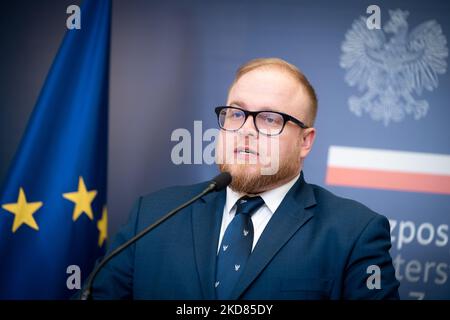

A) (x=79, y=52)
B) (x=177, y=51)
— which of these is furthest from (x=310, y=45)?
(x=79, y=52)

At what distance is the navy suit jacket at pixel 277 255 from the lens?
4.75 ft

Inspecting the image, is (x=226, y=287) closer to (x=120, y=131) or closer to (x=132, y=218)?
(x=132, y=218)

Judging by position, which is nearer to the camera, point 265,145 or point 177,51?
point 265,145

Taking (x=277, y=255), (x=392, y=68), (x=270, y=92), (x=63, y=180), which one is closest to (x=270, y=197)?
(x=277, y=255)

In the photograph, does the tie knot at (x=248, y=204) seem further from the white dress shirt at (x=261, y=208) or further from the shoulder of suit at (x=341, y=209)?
the shoulder of suit at (x=341, y=209)

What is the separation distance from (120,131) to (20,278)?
0.82 m

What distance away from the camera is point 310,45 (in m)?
2.30

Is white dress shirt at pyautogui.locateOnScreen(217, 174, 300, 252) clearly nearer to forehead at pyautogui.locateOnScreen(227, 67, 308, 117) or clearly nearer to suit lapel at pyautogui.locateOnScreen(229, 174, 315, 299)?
suit lapel at pyautogui.locateOnScreen(229, 174, 315, 299)

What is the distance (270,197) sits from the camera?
5.33 feet

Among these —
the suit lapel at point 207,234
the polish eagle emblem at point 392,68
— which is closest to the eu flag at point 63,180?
the suit lapel at point 207,234

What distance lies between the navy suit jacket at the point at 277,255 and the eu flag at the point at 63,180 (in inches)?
16.8

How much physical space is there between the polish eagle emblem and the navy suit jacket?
2.63ft

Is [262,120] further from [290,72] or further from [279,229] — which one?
[279,229]

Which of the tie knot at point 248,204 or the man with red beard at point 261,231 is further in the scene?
the tie knot at point 248,204
